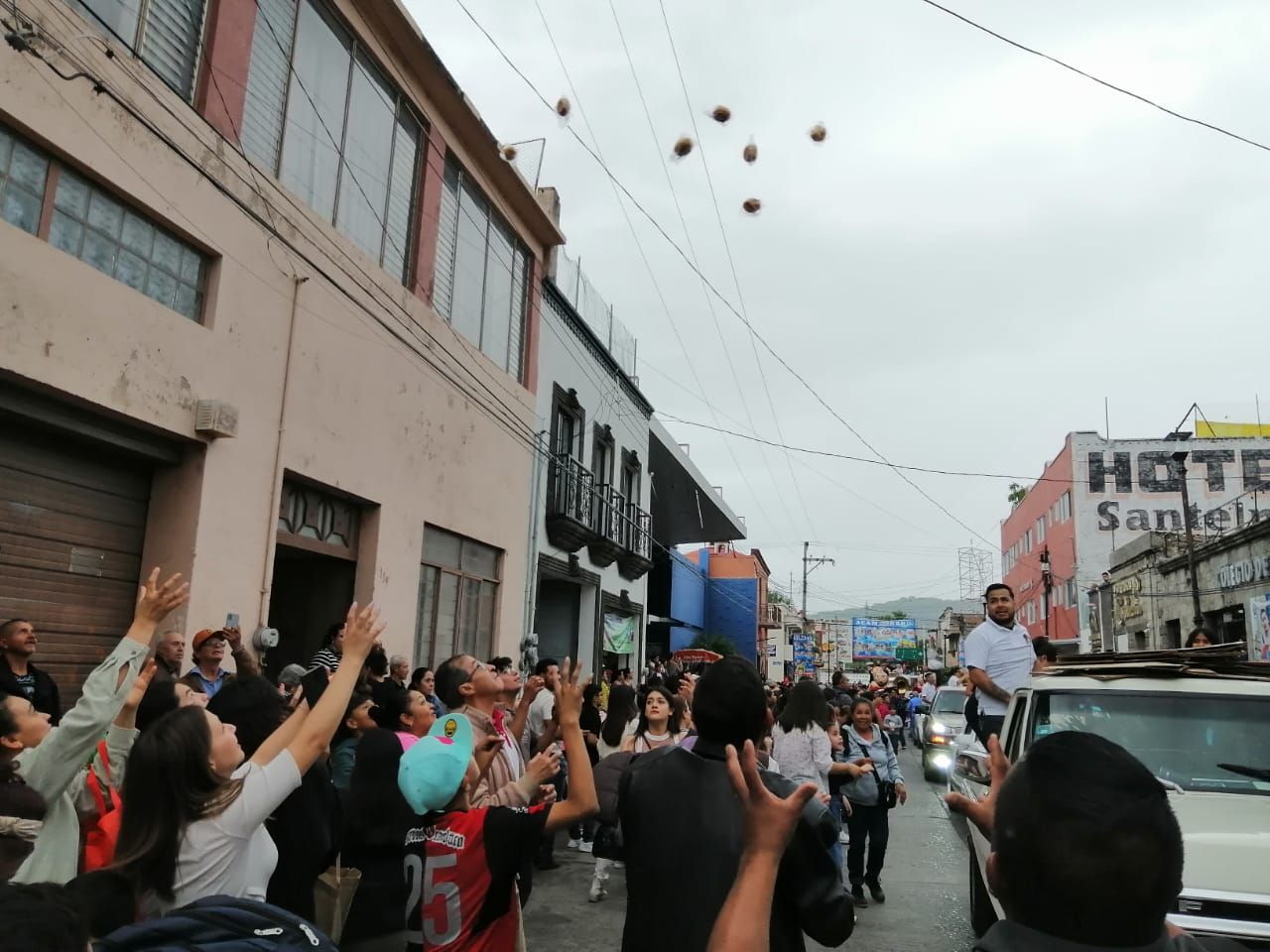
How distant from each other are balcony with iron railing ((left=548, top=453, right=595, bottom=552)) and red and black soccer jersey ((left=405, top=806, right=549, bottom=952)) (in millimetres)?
14293

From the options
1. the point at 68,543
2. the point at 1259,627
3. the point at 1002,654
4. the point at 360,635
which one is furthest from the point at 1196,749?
the point at 1259,627

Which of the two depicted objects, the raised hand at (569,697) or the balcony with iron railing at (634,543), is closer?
the raised hand at (569,697)

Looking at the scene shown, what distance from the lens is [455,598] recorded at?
13945mm

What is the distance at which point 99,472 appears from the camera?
792 cm

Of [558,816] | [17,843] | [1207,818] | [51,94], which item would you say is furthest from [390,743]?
[51,94]

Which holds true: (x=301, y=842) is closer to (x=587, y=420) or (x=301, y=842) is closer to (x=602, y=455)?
(x=587, y=420)

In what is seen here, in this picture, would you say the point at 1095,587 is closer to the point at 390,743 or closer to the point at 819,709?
the point at 819,709

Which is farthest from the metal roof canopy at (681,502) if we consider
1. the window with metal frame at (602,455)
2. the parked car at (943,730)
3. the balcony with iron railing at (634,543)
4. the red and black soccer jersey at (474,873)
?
the red and black soccer jersey at (474,873)

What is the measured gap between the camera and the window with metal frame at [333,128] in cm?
963

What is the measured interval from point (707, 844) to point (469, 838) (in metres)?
0.80

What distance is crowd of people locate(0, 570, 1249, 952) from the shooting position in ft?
4.95

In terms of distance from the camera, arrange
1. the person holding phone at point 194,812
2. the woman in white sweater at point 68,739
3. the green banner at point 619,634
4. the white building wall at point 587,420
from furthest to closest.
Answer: the green banner at point 619,634, the white building wall at point 587,420, the woman in white sweater at point 68,739, the person holding phone at point 194,812

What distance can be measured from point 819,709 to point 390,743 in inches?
151

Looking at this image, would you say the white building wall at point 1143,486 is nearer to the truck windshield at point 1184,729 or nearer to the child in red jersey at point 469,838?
the truck windshield at point 1184,729
